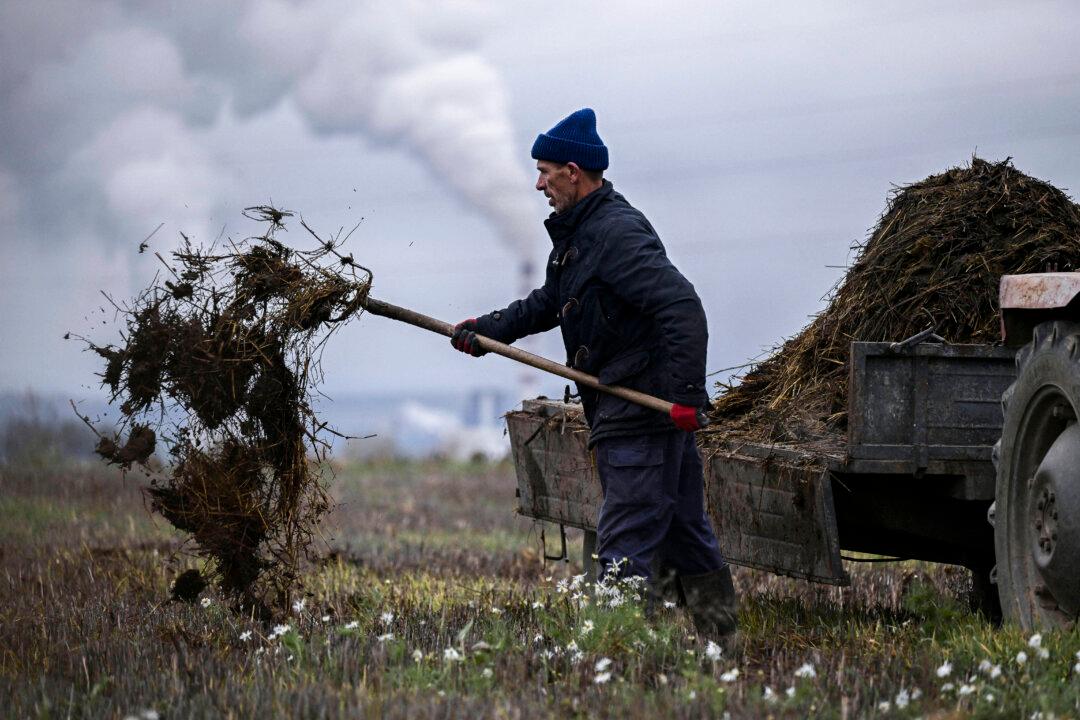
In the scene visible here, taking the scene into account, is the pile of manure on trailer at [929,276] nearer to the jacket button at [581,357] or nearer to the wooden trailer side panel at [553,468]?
the wooden trailer side panel at [553,468]

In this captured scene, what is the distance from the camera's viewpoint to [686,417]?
17.5ft

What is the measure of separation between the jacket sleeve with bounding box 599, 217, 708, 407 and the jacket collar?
0.66 ft

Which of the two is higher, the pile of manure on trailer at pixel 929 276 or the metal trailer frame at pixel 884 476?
the pile of manure on trailer at pixel 929 276

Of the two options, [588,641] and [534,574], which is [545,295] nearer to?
[588,641]

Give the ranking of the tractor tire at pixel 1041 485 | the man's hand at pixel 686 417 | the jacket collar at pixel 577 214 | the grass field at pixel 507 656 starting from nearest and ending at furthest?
1. the grass field at pixel 507 656
2. the tractor tire at pixel 1041 485
3. the man's hand at pixel 686 417
4. the jacket collar at pixel 577 214

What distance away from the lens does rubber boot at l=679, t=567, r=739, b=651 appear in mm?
5793

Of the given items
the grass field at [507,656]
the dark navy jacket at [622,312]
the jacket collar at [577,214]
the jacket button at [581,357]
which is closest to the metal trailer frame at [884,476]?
the grass field at [507,656]

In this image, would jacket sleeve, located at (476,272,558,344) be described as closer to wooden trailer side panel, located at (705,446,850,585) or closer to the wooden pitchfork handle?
the wooden pitchfork handle

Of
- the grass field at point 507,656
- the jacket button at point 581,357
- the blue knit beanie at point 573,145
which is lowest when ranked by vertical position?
the grass field at point 507,656

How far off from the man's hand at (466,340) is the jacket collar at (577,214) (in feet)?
2.00

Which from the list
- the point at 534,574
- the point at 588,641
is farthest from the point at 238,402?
the point at 534,574

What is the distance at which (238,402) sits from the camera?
5.80 meters

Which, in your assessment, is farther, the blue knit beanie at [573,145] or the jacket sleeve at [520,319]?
the jacket sleeve at [520,319]

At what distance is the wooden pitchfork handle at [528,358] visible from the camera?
5465mm
